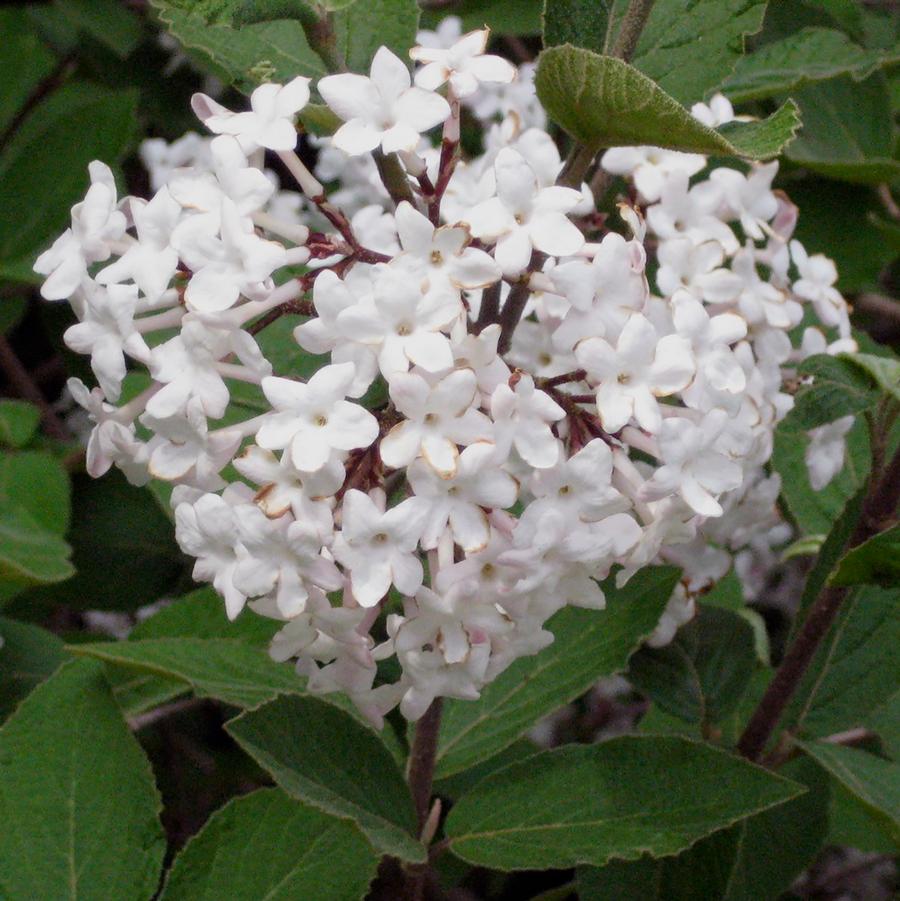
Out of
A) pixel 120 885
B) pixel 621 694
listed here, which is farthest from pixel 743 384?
pixel 621 694

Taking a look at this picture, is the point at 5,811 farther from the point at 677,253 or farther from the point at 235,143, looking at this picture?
the point at 677,253

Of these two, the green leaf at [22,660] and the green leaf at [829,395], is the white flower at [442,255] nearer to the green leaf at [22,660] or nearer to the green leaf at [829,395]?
the green leaf at [829,395]

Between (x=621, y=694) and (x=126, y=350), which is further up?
(x=126, y=350)

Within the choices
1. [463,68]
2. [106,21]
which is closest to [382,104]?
[463,68]

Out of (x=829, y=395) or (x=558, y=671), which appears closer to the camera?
(x=829, y=395)

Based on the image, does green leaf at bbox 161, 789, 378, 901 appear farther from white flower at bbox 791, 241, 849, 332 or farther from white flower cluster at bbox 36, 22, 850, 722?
white flower at bbox 791, 241, 849, 332

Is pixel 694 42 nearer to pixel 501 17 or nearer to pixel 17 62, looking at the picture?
pixel 501 17

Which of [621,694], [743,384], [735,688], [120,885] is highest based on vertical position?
[743,384]

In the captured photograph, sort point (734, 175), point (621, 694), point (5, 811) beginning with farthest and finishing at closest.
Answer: point (621, 694)
point (734, 175)
point (5, 811)
